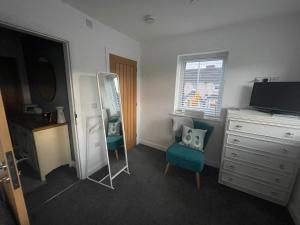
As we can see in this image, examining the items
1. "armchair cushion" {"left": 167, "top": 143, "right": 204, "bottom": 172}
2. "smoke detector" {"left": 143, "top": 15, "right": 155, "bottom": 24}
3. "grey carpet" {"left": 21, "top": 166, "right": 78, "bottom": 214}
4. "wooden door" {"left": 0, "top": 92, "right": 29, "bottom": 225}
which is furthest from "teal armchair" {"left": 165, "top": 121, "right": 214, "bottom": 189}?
"smoke detector" {"left": 143, "top": 15, "right": 155, "bottom": 24}

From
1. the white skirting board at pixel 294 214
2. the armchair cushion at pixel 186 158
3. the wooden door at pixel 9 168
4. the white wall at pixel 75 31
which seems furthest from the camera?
the armchair cushion at pixel 186 158

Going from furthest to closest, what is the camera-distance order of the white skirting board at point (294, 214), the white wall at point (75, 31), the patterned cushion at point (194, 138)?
the patterned cushion at point (194, 138)
the white skirting board at point (294, 214)
the white wall at point (75, 31)

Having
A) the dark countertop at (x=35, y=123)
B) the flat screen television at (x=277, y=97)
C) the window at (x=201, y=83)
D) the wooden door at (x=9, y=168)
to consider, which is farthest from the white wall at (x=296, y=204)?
the dark countertop at (x=35, y=123)

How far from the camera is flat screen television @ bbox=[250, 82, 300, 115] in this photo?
5.52 ft

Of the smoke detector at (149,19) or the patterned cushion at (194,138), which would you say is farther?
the patterned cushion at (194,138)

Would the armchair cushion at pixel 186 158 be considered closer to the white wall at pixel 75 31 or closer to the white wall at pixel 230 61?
the white wall at pixel 230 61

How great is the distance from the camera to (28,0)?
1368 millimetres

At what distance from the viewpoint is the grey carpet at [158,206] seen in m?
1.56

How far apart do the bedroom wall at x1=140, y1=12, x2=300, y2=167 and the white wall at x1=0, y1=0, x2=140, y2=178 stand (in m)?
0.81

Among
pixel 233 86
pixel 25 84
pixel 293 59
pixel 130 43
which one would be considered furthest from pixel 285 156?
pixel 25 84

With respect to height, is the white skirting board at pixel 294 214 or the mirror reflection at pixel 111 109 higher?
the mirror reflection at pixel 111 109

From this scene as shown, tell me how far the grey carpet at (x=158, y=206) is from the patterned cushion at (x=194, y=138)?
0.55 meters

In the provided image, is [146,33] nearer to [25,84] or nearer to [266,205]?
[25,84]

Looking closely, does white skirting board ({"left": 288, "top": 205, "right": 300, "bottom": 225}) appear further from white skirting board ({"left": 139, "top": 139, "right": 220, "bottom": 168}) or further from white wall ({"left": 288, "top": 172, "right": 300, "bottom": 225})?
white skirting board ({"left": 139, "top": 139, "right": 220, "bottom": 168})
